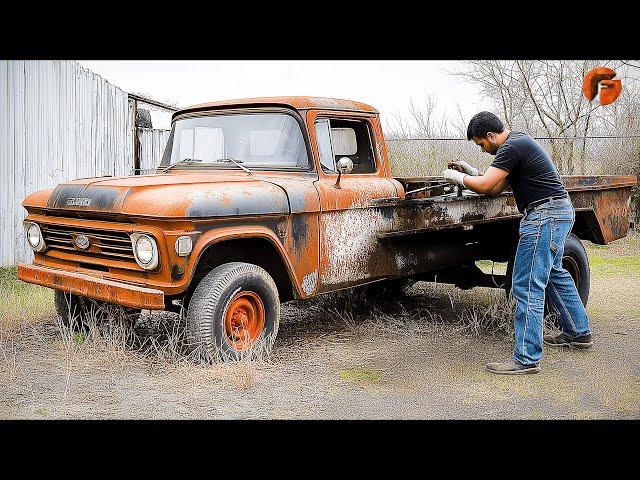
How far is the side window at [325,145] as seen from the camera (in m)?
5.47

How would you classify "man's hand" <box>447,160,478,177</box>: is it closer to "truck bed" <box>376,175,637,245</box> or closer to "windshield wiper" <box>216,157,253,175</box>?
"truck bed" <box>376,175,637,245</box>

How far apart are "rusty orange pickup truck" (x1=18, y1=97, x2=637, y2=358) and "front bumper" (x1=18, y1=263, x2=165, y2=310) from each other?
1 centimetres

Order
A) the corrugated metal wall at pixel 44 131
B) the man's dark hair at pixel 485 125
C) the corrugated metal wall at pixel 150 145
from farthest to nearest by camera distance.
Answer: the corrugated metal wall at pixel 150 145 < the corrugated metal wall at pixel 44 131 < the man's dark hair at pixel 485 125

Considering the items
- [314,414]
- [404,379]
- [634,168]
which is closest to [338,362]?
[404,379]

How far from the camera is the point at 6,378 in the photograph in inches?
180

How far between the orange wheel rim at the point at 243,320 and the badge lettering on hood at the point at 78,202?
1206 millimetres

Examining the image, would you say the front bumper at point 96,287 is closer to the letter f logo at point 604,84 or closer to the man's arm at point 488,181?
the man's arm at point 488,181

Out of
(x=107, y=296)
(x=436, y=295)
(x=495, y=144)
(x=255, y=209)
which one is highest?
(x=495, y=144)

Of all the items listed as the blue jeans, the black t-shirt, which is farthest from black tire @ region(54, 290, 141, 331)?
the black t-shirt

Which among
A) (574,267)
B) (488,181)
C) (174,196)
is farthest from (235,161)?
(574,267)

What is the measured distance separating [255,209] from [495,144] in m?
1.75

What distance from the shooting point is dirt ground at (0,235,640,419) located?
4.07 meters

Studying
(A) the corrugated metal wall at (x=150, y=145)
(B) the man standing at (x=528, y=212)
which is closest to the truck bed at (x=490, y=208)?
(B) the man standing at (x=528, y=212)

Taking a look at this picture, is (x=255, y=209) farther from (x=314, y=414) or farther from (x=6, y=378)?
(x=6, y=378)
